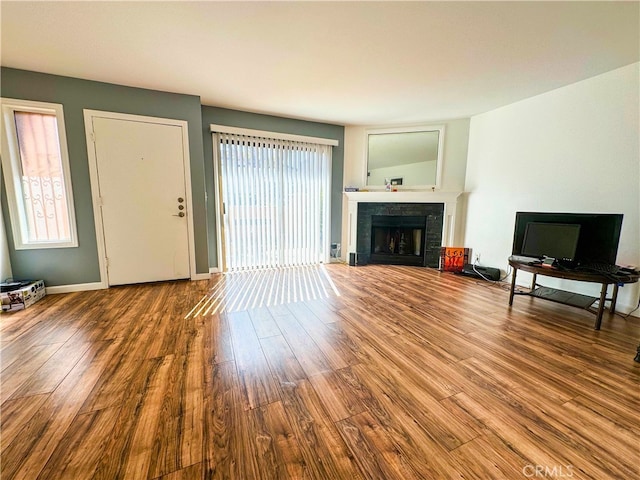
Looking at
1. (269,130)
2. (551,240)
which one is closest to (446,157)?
(551,240)

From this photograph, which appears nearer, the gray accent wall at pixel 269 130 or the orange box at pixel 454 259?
the gray accent wall at pixel 269 130

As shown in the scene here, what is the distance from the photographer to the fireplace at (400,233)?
4324 millimetres

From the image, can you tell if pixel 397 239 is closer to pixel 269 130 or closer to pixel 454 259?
pixel 454 259

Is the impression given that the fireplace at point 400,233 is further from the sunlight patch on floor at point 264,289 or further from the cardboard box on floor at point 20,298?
the cardboard box on floor at point 20,298

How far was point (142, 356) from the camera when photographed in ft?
5.86

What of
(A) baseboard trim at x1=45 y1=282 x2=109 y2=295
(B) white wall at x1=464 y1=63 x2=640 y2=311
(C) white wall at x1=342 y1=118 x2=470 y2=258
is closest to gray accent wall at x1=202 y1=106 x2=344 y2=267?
(C) white wall at x1=342 y1=118 x2=470 y2=258

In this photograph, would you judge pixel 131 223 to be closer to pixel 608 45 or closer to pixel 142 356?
pixel 142 356

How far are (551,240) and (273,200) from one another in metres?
3.53

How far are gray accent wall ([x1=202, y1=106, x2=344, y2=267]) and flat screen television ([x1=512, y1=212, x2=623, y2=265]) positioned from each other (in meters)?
2.83

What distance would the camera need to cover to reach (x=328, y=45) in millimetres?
2150

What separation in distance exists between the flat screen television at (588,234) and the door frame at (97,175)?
13.5 feet

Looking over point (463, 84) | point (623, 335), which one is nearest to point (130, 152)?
point (463, 84)

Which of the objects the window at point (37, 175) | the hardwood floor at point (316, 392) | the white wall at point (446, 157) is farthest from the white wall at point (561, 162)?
the window at point (37, 175)

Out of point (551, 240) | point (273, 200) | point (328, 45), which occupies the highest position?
point (328, 45)
